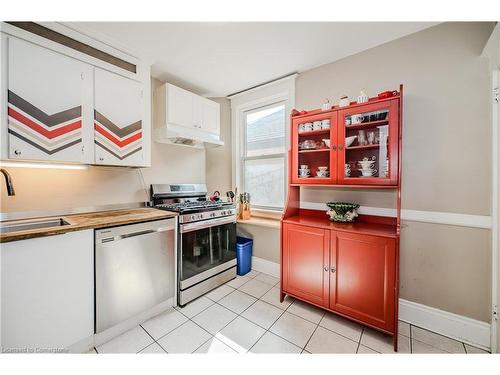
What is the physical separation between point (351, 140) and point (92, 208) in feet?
8.74

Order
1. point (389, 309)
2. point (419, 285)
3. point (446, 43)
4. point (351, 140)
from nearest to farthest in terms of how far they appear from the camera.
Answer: point (389, 309)
point (446, 43)
point (419, 285)
point (351, 140)

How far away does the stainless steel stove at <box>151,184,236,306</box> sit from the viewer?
1995 mm

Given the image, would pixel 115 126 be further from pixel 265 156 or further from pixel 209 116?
pixel 265 156

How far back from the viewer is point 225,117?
3.16 m

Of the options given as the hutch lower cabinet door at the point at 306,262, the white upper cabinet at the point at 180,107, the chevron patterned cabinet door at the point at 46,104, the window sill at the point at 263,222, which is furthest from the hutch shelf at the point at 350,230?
the chevron patterned cabinet door at the point at 46,104

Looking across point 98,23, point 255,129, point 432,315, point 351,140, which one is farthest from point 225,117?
point 432,315

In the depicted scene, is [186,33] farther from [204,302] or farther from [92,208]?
[204,302]

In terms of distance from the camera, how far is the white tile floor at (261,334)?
4.82 ft

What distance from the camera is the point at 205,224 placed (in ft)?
7.19

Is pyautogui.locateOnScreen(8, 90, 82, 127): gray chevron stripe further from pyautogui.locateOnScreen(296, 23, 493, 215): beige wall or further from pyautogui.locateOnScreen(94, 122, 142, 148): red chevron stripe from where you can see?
pyautogui.locateOnScreen(296, 23, 493, 215): beige wall

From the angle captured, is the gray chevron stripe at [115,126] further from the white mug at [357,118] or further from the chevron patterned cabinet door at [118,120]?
the white mug at [357,118]

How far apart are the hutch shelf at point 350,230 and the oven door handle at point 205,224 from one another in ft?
2.49

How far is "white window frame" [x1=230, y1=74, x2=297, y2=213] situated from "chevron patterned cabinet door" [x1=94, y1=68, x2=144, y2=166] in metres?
1.38

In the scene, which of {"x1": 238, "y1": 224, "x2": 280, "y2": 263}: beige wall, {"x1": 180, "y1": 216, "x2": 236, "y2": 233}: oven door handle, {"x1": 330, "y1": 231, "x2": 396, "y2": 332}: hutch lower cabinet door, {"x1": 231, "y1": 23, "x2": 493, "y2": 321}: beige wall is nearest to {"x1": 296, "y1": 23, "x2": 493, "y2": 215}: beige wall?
{"x1": 231, "y1": 23, "x2": 493, "y2": 321}: beige wall
